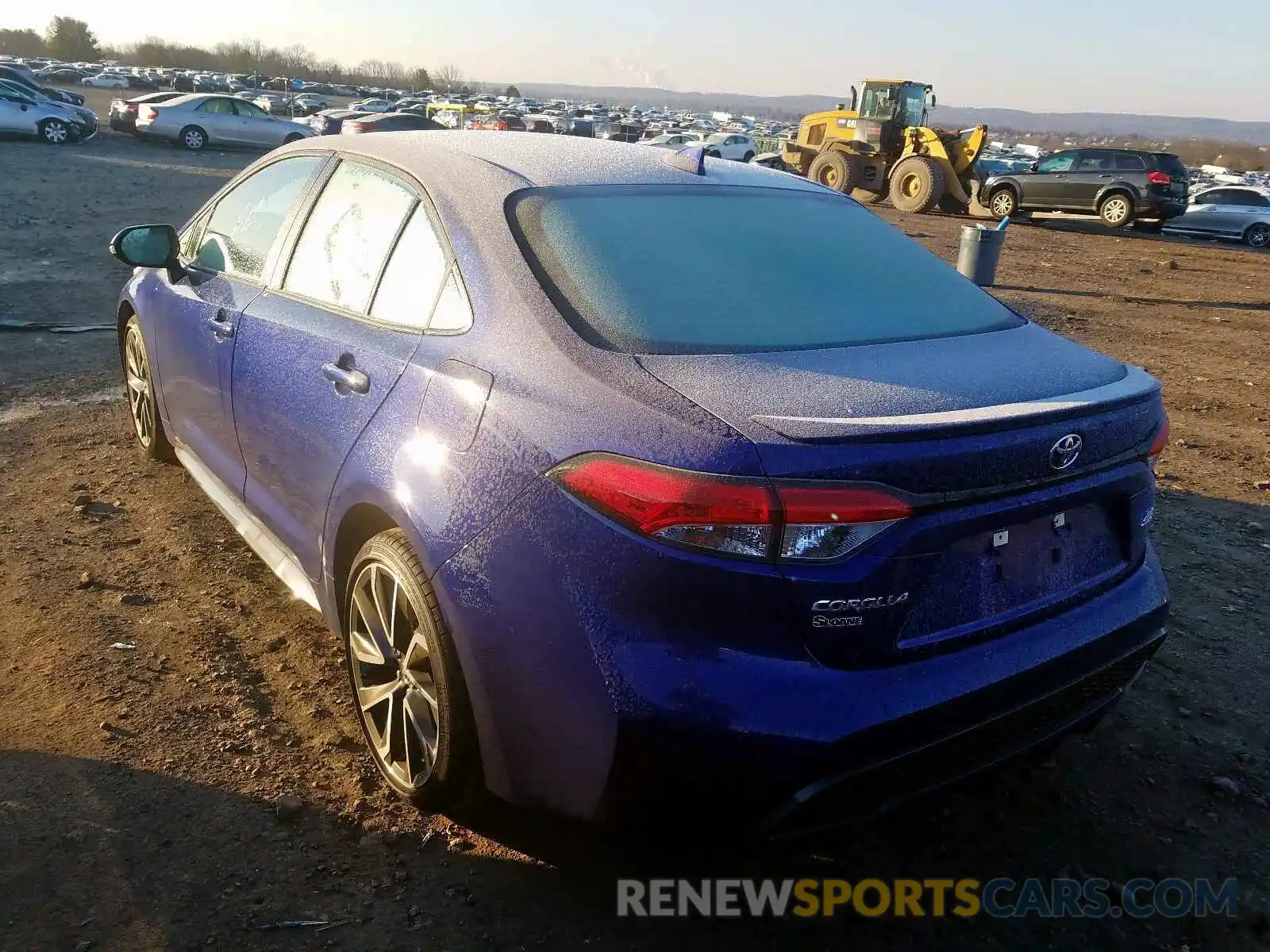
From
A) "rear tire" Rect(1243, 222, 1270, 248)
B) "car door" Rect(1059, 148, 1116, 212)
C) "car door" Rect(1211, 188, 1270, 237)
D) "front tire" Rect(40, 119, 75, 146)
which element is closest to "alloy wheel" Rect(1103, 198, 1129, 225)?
"car door" Rect(1059, 148, 1116, 212)

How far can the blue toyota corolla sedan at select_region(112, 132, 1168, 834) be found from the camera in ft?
6.07

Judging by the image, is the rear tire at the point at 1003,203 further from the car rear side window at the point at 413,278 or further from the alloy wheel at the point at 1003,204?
the car rear side window at the point at 413,278

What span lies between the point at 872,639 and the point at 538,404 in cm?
83

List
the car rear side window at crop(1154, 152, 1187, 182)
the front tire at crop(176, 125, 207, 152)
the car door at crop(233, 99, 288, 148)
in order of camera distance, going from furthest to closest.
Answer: the car door at crop(233, 99, 288, 148), the front tire at crop(176, 125, 207, 152), the car rear side window at crop(1154, 152, 1187, 182)

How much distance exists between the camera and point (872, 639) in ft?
6.23

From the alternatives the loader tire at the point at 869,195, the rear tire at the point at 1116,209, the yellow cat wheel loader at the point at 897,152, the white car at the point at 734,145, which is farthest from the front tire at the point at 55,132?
the white car at the point at 734,145

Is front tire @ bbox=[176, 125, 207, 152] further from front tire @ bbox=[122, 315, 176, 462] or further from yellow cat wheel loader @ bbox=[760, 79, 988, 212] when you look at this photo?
front tire @ bbox=[122, 315, 176, 462]

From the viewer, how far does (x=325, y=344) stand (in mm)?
2811

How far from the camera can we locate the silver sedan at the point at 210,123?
2650cm

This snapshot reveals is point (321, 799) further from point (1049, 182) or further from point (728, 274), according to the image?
point (1049, 182)

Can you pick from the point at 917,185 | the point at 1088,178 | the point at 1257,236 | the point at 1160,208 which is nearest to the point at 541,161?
the point at 917,185

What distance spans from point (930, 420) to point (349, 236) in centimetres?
191

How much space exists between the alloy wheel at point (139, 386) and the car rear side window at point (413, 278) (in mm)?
2219

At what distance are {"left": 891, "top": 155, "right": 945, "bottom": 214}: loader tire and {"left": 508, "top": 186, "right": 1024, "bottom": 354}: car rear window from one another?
19827 mm
